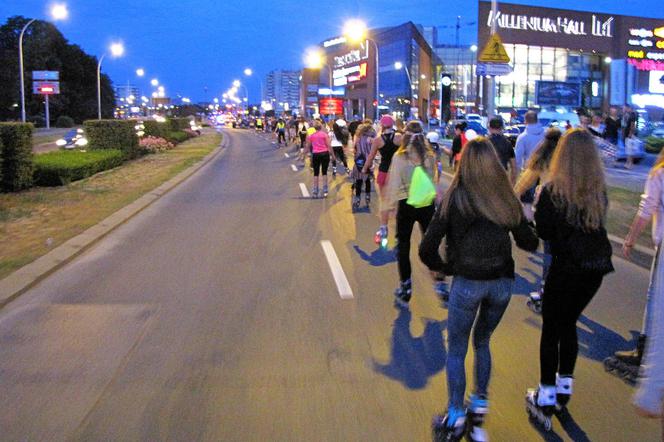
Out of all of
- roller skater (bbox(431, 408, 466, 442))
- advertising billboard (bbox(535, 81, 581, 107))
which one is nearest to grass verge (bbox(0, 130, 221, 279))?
roller skater (bbox(431, 408, 466, 442))

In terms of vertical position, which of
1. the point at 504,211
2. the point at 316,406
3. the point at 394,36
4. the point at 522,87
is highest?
the point at 394,36

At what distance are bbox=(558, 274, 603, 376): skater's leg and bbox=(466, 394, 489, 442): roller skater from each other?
669 millimetres

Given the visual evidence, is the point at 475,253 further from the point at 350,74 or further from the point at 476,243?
the point at 350,74

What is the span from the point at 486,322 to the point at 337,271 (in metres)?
4.65

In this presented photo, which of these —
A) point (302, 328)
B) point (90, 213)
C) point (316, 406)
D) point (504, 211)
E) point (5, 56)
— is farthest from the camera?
point (5, 56)

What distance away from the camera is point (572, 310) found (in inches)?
172

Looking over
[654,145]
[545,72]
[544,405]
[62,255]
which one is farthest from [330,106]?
[544,405]

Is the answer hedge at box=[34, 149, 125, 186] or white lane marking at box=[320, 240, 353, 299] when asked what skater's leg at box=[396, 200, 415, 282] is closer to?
white lane marking at box=[320, 240, 353, 299]

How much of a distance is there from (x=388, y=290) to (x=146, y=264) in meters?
3.44

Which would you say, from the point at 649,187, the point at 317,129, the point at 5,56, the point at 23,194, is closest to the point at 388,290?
the point at 649,187

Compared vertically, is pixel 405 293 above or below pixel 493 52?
below

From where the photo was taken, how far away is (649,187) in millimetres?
5312

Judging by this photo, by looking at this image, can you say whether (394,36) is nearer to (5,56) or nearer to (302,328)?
(5,56)

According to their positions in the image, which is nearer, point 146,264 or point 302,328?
point 302,328
